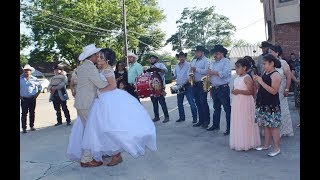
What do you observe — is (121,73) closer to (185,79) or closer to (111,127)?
(185,79)

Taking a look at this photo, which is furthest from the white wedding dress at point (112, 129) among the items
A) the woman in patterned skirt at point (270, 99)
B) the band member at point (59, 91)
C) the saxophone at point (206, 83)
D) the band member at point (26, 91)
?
the band member at point (59, 91)

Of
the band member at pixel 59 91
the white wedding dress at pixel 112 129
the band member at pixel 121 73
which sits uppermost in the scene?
the band member at pixel 121 73

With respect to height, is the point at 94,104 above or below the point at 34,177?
above

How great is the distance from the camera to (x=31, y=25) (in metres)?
42.9

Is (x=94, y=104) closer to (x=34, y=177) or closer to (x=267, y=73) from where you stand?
(x=34, y=177)

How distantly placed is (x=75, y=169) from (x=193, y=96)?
3928mm

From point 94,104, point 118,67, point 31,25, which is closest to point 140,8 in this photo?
point 31,25

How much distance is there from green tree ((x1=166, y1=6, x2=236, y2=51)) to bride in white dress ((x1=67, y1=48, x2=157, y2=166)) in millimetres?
77964

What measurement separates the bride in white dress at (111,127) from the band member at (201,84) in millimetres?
2535

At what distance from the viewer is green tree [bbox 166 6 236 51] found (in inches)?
3327

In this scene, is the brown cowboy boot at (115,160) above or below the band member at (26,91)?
below

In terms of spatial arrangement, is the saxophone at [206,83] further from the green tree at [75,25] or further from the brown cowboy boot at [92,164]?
the green tree at [75,25]

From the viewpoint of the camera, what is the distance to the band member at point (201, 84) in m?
8.12

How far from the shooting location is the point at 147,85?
8.71 metres
